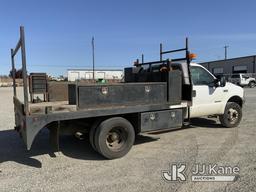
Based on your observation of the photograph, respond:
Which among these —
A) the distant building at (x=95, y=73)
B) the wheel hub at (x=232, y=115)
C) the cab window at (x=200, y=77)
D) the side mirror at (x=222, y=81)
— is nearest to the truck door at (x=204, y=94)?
the cab window at (x=200, y=77)

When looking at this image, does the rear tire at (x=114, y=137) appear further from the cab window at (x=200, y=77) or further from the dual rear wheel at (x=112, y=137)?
the cab window at (x=200, y=77)

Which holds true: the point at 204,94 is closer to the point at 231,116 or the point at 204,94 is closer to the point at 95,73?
the point at 231,116

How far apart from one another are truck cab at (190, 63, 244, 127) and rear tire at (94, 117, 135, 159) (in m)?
2.30

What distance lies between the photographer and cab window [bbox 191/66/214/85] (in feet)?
23.8

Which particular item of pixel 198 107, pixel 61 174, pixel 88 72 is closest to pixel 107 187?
pixel 61 174

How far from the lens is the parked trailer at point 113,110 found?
4.64 metres

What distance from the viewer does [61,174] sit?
462cm

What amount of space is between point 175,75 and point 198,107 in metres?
1.48

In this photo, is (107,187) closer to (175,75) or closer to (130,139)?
(130,139)

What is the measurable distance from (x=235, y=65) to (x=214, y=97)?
47.2 m

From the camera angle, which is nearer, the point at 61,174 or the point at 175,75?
the point at 61,174

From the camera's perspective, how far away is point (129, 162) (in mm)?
5168

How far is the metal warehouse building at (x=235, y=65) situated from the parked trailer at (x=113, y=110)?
45.1 metres

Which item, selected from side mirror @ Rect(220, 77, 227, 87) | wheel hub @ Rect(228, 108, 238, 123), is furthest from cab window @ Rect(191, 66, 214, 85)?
wheel hub @ Rect(228, 108, 238, 123)
